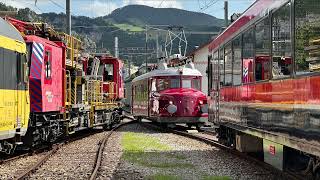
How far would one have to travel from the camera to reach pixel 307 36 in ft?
21.6

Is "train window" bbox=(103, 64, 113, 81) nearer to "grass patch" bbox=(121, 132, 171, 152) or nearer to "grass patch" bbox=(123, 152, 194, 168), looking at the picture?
"grass patch" bbox=(121, 132, 171, 152)

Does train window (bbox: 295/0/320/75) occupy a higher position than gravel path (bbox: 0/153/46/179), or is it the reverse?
train window (bbox: 295/0/320/75)

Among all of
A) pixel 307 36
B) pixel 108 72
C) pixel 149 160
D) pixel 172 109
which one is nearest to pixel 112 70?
pixel 108 72

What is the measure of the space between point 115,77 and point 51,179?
1817cm

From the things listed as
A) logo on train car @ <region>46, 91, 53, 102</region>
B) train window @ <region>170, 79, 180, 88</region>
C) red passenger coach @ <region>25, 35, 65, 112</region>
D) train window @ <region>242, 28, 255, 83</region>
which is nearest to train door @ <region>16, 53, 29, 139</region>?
red passenger coach @ <region>25, 35, 65, 112</region>

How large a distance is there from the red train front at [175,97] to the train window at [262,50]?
15.6m

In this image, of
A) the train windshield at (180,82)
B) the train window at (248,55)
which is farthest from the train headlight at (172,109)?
the train window at (248,55)

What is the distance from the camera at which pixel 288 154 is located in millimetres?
8281

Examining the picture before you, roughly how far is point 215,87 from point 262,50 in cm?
604

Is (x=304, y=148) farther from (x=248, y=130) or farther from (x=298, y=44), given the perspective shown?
(x=248, y=130)

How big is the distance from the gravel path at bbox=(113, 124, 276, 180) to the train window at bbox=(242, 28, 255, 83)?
1.93 m

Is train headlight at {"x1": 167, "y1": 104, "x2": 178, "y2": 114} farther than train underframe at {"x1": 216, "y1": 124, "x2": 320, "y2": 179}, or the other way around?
train headlight at {"x1": 167, "y1": 104, "x2": 178, "y2": 114}

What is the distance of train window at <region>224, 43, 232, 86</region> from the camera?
40.9ft

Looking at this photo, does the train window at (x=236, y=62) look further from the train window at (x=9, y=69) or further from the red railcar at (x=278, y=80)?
the train window at (x=9, y=69)
